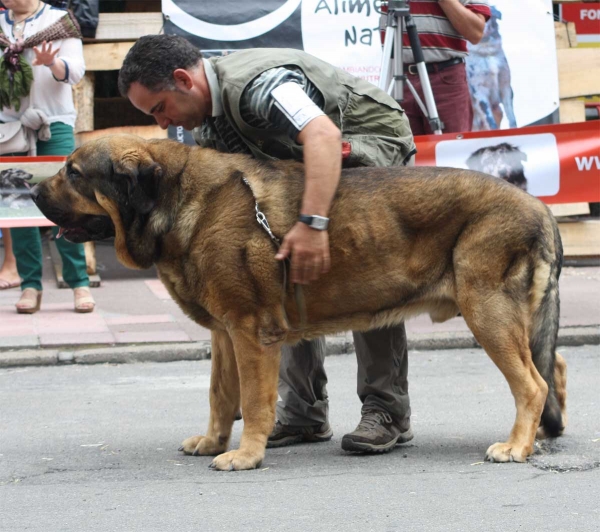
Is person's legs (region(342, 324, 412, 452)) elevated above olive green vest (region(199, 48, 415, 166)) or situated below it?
below

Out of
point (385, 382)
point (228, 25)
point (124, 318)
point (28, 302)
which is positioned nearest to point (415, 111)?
point (228, 25)

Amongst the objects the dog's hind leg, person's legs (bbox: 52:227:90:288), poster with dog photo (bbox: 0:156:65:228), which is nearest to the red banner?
person's legs (bbox: 52:227:90:288)

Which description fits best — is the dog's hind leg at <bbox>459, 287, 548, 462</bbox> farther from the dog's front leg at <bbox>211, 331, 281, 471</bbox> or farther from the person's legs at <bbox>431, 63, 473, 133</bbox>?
the person's legs at <bbox>431, 63, 473, 133</bbox>

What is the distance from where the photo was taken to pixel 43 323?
26.0 feet

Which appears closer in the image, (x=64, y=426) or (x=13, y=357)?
(x=64, y=426)

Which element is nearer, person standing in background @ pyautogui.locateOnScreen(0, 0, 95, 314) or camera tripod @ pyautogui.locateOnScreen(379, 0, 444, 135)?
camera tripod @ pyautogui.locateOnScreen(379, 0, 444, 135)

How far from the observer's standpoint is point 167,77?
14.9ft

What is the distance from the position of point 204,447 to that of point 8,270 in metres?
5.14

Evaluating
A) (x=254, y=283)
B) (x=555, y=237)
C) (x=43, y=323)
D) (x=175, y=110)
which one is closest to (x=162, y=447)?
(x=254, y=283)

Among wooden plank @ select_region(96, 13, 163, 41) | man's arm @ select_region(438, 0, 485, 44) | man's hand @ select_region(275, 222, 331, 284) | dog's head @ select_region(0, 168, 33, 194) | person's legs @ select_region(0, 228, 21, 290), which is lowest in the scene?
person's legs @ select_region(0, 228, 21, 290)

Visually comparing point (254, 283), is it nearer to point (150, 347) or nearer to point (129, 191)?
point (129, 191)

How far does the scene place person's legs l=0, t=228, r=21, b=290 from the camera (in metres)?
9.26

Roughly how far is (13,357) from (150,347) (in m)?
0.89

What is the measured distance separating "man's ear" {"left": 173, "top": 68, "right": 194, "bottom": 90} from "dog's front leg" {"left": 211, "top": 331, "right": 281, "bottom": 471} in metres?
1.06
